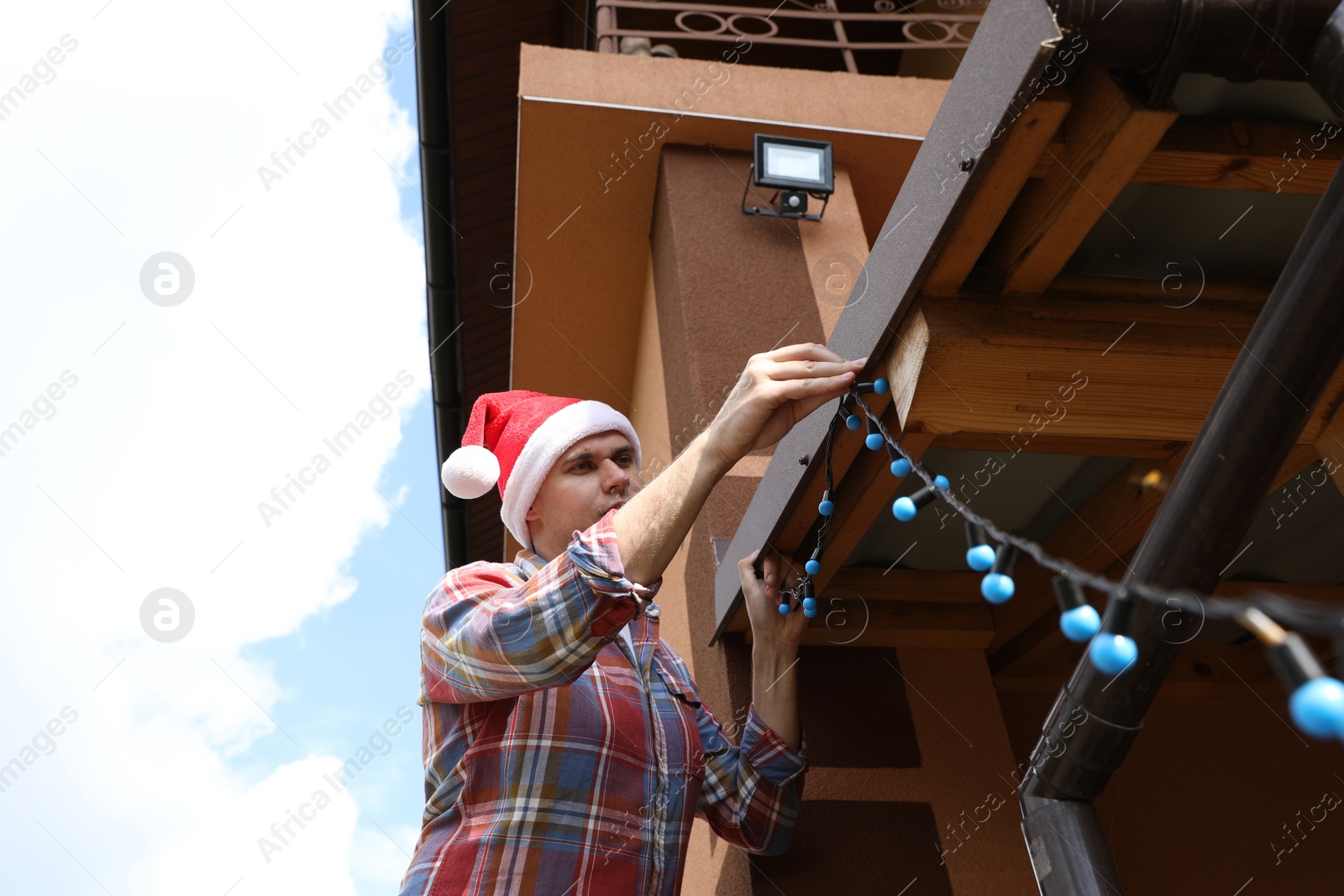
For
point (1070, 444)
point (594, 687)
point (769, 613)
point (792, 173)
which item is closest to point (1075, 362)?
point (1070, 444)

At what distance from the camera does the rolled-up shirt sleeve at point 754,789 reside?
8.50 ft

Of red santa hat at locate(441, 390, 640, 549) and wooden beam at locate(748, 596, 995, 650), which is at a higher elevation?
red santa hat at locate(441, 390, 640, 549)

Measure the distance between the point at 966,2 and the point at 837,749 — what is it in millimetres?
5857

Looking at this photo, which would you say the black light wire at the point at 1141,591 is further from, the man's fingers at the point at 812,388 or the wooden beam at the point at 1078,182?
the wooden beam at the point at 1078,182

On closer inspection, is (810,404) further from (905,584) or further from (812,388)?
(905,584)

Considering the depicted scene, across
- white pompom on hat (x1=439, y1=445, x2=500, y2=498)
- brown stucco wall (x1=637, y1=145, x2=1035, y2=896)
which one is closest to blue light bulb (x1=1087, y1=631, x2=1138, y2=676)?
brown stucco wall (x1=637, y1=145, x2=1035, y2=896)

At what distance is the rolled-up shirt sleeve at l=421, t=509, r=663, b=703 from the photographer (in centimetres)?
192

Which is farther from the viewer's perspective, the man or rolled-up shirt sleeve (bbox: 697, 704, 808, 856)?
rolled-up shirt sleeve (bbox: 697, 704, 808, 856)

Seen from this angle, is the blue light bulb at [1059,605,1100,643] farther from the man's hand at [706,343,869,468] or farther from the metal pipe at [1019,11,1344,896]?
the man's hand at [706,343,869,468]

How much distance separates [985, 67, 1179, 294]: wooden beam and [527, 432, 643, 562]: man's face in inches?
45.8

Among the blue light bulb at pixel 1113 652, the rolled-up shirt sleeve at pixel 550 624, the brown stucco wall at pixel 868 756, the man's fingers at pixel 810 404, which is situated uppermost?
the blue light bulb at pixel 1113 652

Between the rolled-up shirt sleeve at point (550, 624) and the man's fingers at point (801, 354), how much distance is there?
1.38 ft

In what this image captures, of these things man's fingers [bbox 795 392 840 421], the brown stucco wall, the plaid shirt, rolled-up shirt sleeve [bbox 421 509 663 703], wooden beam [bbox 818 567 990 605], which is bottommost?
the brown stucco wall

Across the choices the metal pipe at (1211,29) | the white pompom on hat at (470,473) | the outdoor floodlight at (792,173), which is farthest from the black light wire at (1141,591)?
the outdoor floodlight at (792,173)
